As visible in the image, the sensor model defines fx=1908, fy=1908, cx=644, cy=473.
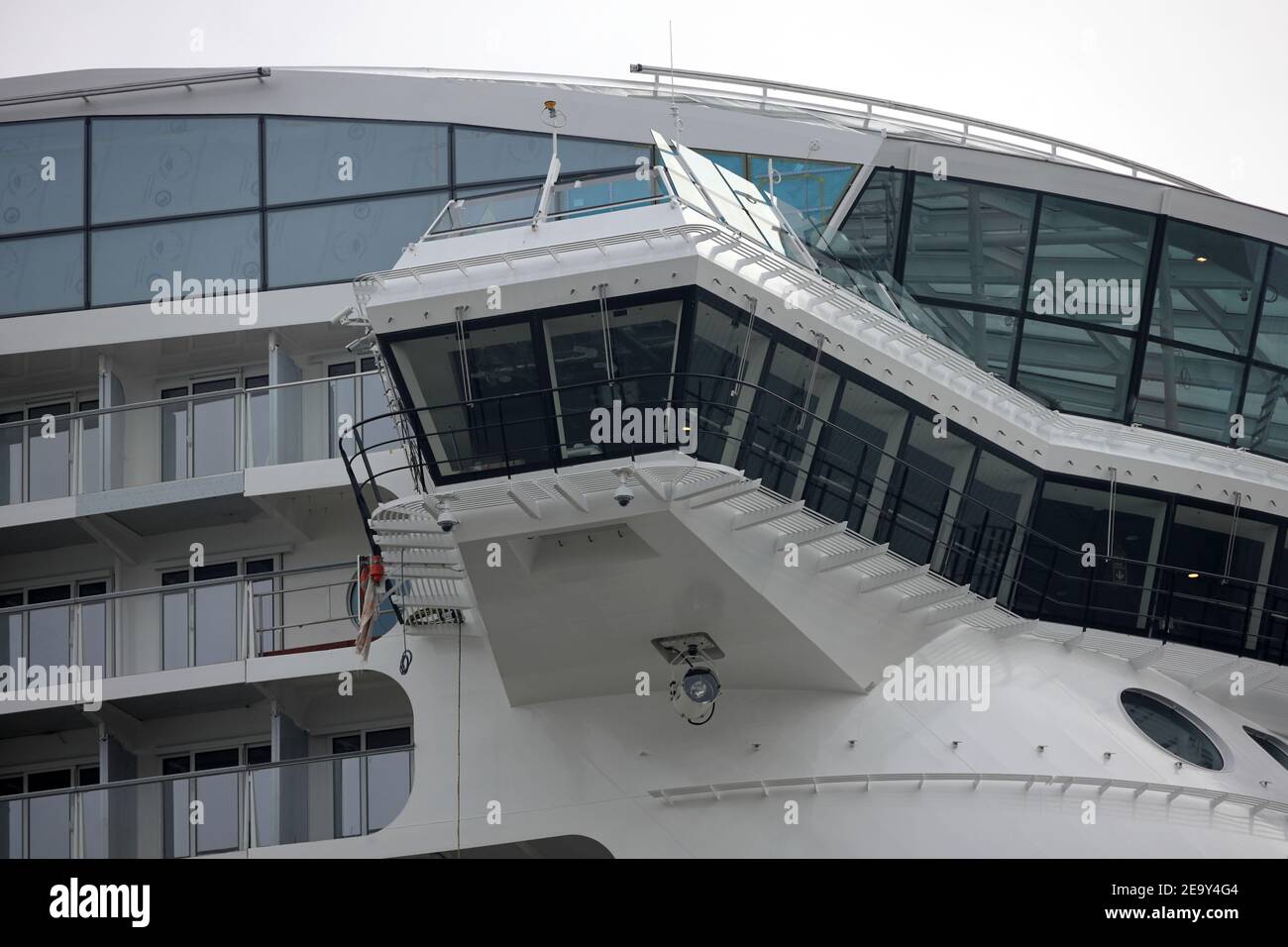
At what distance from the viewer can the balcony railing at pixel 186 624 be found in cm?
2266

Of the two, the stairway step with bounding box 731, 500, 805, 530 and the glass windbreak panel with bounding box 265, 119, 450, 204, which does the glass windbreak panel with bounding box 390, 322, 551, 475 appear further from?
the glass windbreak panel with bounding box 265, 119, 450, 204

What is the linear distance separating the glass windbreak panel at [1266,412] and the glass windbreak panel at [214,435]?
39.9 ft

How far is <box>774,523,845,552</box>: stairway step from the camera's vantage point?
18344mm

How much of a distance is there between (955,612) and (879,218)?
17.2ft

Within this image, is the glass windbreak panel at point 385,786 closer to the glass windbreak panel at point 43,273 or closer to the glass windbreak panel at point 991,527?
the glass windbreak panel at point 991,527

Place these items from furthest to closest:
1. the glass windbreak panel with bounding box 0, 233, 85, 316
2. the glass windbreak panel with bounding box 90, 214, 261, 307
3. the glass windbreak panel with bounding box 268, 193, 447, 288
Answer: the glass windbreak panel with bounding box 0, 233, 85, 316 < the glass windbreak panel with bounding box 90, 214, 261, 307 < the glass windbreak panel with bounding box 268, 193, 447, 288

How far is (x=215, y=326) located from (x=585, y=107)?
18.1ft

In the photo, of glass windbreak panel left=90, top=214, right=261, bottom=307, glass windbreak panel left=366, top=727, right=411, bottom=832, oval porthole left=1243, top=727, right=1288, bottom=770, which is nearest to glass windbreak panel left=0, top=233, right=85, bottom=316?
glass windbreak panel left=90, top=214, right=261, bottom=307

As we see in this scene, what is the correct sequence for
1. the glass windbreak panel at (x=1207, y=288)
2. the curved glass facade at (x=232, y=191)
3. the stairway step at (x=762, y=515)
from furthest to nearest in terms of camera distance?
the curved glass facade at (x=232, y=191), the glass windbreak panel at (x=1207, y=288), the stairway step at (x=762, y=515)

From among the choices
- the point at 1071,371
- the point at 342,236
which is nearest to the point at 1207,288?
the point at 1071,371

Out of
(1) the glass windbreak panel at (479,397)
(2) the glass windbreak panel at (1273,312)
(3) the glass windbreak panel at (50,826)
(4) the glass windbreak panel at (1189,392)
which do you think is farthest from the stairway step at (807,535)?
(3) the glass windbreak panel at (50,826)

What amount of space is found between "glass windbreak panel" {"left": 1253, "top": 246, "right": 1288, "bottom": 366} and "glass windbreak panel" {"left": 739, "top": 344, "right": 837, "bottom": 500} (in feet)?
21.1

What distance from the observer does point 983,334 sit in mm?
21812

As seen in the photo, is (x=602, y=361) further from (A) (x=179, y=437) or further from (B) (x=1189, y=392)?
(A) (x=179, y=437)
